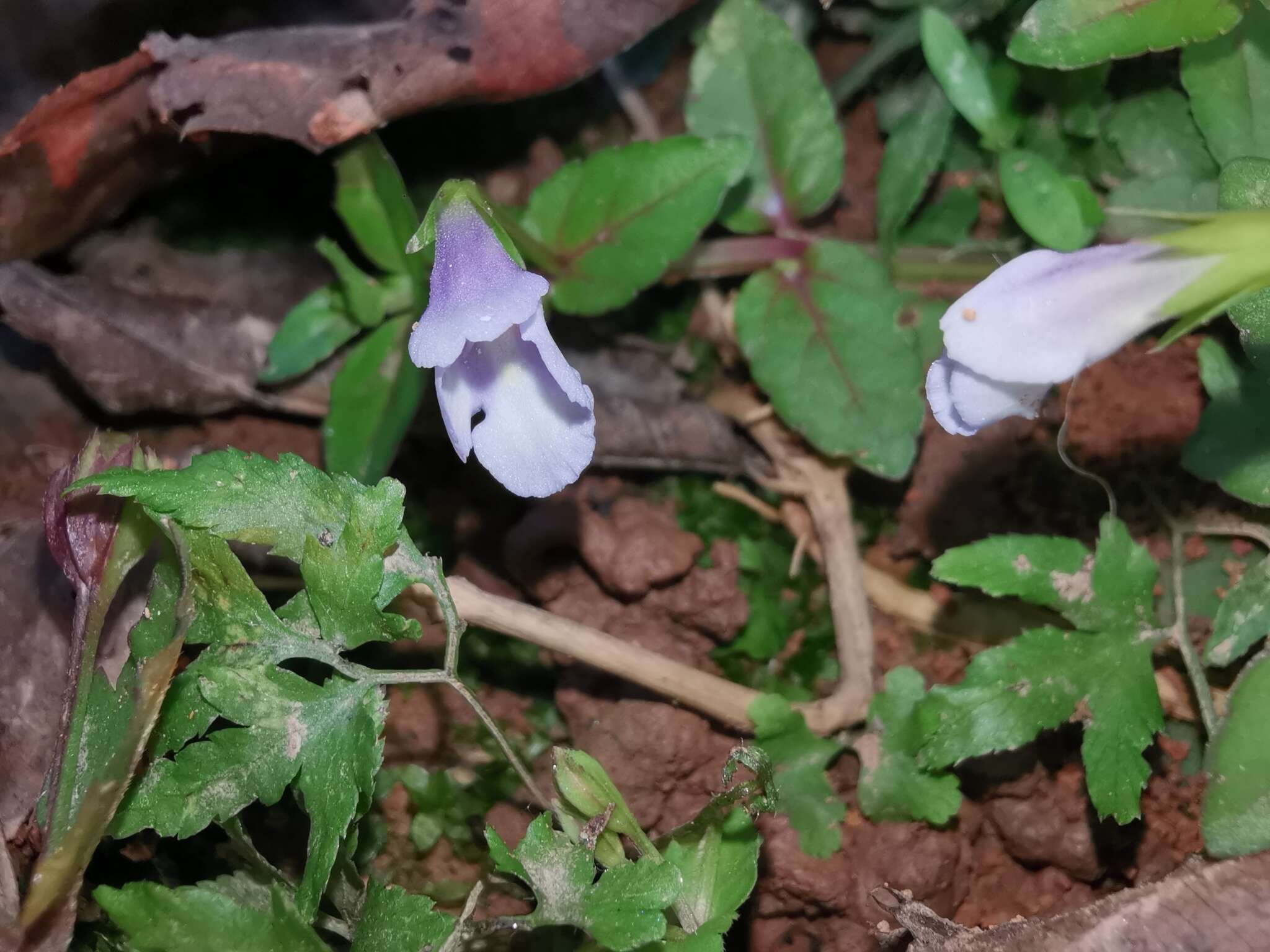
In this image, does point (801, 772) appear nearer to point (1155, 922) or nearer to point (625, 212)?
point (1155, 922)

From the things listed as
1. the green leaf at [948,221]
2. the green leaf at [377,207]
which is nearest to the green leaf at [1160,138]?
the green leaf at [948,221]

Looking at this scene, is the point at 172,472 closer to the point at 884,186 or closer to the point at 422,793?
the point at 422,793

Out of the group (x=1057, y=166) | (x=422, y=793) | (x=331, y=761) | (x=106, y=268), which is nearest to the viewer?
(x=331, y=761)

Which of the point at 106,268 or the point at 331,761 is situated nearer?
the point at 331,761

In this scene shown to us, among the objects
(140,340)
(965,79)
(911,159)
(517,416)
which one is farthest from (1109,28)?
(140,340)

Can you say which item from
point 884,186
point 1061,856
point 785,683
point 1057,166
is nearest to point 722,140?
point 884,186

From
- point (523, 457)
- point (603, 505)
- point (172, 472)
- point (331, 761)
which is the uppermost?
point (172, 472)

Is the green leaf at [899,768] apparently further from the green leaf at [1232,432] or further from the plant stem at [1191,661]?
the green leaf at [1232,432]
